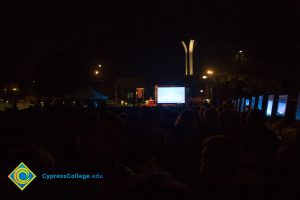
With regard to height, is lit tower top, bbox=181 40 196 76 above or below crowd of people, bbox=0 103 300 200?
above

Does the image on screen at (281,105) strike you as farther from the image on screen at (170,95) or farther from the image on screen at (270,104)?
the image on screen at (170,95)

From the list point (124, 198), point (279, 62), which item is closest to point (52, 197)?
point (124, 198)

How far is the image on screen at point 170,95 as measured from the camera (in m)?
29.3

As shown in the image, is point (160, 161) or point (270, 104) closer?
point (160, 161)

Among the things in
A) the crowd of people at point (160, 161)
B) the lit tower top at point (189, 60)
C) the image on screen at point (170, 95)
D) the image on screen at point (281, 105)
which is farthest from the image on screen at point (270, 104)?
the lit tower top at point (189, 60)

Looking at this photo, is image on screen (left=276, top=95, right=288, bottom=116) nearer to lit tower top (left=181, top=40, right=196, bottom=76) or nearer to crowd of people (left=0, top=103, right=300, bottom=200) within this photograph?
crowd of people (left=0, top=103, right=300, bottom=200)

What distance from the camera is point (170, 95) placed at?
96.1 feet

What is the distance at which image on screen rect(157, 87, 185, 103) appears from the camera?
29297 mm

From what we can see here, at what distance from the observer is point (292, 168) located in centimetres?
351

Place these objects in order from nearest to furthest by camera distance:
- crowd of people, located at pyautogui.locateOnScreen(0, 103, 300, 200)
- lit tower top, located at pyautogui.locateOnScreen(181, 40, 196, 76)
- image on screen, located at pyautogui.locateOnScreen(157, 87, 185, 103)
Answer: crowd of people, located at pyautogui.locateOnScreen(0, 103, 300, 200), image on screen, located at pyautogui.locateOnScreen(157, 87, 185, 103), lit tower top, located at pyautogui.locateOnScreen(181, 40, 196, 76)

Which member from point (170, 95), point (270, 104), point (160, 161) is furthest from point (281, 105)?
point (170, 95)

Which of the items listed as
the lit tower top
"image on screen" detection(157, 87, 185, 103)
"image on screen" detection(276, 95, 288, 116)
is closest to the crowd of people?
"image on screen" detection(276, 95, 288, 116)

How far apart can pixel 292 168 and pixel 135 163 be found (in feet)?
5.87

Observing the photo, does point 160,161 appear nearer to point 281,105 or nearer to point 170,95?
point 281,105
